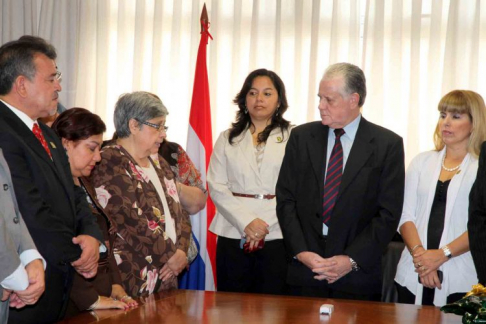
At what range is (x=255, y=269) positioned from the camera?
13.4ft

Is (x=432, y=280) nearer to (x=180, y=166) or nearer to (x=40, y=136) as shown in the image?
(x=180, y=166)

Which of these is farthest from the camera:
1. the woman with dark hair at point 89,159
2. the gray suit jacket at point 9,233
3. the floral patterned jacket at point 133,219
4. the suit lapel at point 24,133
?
the floral patterned jacket at point 133,219

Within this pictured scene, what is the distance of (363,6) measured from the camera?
5.36 m

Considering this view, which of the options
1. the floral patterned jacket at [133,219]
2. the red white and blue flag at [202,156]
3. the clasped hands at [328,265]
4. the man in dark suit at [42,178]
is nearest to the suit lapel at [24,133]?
the man in dark suit at [42,178]

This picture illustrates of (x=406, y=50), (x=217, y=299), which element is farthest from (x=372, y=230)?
(x=406, y=50)

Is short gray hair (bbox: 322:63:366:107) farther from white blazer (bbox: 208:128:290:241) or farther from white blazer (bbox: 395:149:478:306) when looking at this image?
white blazer (bbox: 208:128:290:241)

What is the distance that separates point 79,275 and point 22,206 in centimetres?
40

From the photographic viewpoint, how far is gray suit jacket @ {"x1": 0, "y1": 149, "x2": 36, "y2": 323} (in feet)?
7.04

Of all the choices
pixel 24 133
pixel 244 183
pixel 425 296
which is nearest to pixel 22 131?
pixel 24 133

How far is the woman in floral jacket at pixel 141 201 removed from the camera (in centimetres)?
314

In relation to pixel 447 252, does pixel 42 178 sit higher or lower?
higher

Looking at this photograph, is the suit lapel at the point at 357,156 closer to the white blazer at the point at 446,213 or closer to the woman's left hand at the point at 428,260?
the white blazer at the point at 446,213

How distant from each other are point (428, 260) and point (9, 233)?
204 cm

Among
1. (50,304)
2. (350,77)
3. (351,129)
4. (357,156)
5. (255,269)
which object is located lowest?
(255,269)
